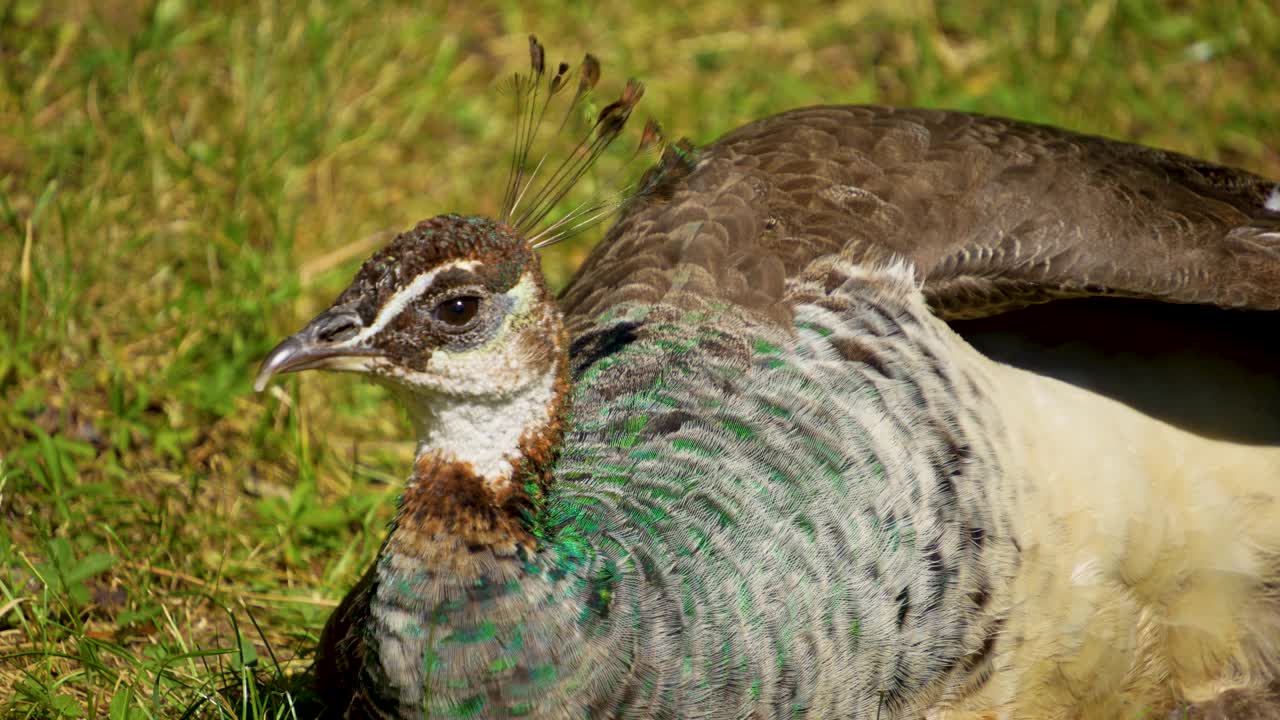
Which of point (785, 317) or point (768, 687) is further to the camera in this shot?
point (785, 317)

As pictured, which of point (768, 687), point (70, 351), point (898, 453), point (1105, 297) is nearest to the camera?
point (768, 687)

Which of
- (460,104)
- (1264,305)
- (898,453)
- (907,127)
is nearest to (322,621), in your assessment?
(898,453)

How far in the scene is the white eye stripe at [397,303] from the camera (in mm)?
2473

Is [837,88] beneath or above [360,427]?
above

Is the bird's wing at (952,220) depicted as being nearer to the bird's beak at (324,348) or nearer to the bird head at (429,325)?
Answer: the bird head at (429,325)

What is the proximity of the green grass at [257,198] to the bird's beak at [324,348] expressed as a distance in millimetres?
742

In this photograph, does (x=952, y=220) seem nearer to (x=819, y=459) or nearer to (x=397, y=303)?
(x=819, y=459)

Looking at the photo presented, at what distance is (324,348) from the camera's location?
2.48m

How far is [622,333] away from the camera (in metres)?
3.10

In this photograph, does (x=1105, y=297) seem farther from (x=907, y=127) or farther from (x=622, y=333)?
(x=622, y=333)

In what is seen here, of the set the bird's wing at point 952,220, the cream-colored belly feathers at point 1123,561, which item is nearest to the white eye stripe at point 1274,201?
the bird's wing at point 952,220

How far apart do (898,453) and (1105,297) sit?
2.13 ft

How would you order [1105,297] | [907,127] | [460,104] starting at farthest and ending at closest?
[460,104]
[907,127]
[1105,297]

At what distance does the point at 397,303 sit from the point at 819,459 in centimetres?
88
